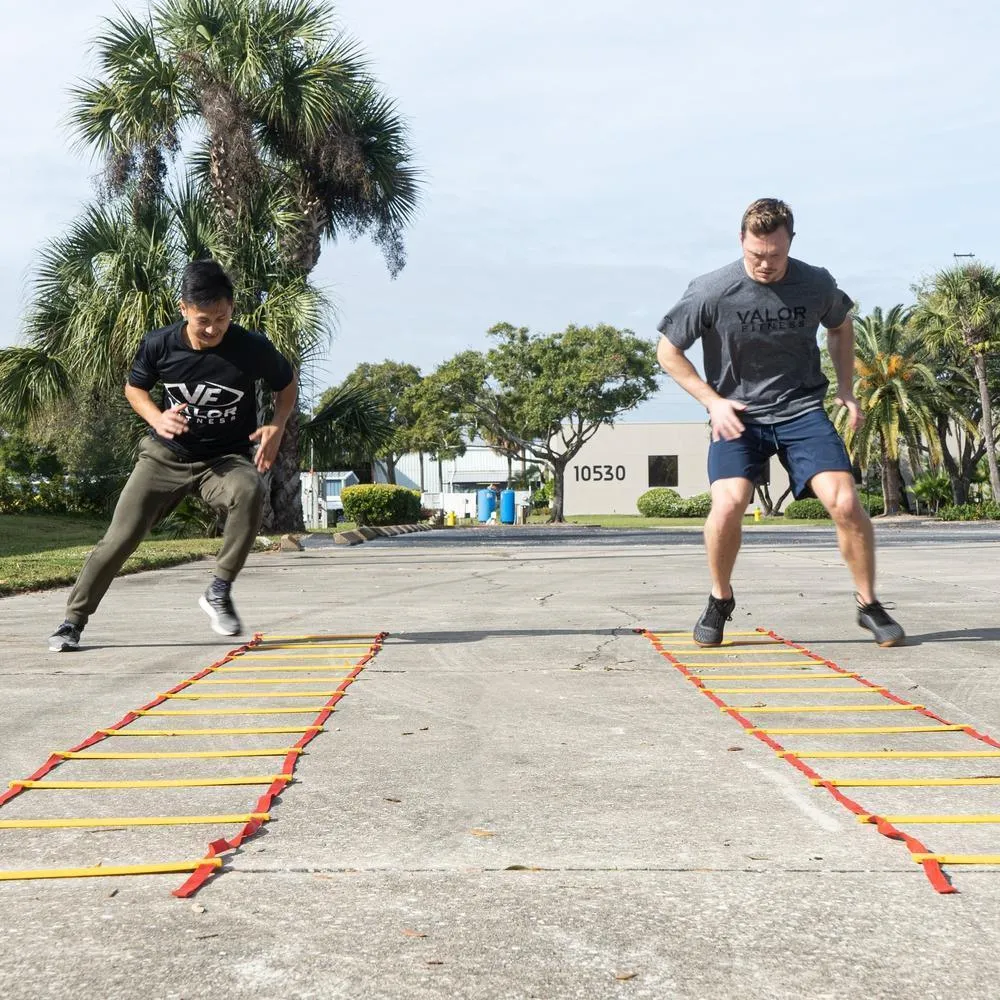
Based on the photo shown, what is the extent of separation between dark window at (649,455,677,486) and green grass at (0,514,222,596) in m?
37.5

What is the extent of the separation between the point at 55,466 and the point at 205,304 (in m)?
26.4

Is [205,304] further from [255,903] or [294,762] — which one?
[255,903]

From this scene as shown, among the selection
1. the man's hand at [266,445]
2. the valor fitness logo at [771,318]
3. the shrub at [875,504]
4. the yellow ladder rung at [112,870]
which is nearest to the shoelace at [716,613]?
the valor fitness logo at [771,318]

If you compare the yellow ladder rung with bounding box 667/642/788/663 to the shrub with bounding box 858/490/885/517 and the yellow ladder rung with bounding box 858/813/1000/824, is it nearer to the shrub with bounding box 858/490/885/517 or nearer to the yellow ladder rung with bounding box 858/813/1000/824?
the yellow ladder rung with bounding box 858/813/1000/824

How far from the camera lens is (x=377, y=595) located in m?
9.77

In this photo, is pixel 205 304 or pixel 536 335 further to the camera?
pixel 536 335

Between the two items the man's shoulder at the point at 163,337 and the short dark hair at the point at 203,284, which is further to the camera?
the man's shoulder at the point at 163,337

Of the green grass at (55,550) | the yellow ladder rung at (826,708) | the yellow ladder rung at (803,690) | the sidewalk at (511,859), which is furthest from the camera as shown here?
the green grass at (55,550)

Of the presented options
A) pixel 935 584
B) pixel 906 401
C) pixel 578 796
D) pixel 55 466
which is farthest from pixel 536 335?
pixel 578 796

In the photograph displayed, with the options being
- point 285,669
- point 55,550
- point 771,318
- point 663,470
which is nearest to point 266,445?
point 285,669

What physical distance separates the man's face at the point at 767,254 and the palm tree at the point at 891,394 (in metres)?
36.1

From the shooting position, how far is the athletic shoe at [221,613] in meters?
6.18

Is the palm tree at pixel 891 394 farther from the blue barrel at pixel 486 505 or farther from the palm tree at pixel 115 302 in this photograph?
the palm tree at pixel 115 302

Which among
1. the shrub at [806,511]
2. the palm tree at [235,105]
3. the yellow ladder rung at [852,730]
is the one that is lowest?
the shrub at [806,511]
